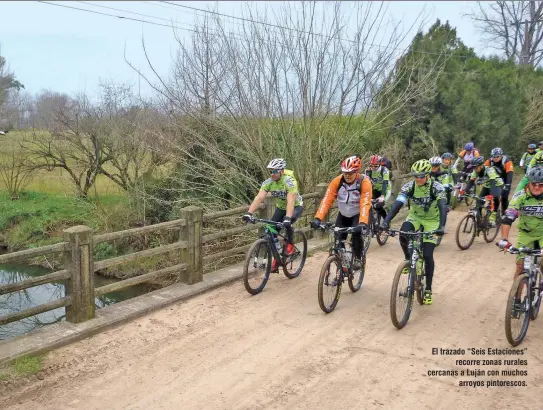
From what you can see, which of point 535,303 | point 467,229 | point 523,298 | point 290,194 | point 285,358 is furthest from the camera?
point 467,229

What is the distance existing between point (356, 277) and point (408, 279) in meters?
1.59

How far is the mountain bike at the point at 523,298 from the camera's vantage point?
528cm

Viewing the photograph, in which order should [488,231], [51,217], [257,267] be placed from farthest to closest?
[51,217] → [488,231] → [257,267]

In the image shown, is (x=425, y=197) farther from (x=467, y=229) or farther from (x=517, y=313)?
(x=467, y=229)

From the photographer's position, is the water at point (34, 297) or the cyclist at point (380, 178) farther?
the water at point (34, 297)

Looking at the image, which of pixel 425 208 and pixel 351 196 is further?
pixel 351 196

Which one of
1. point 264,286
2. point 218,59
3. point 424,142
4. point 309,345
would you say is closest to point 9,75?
point 218,59

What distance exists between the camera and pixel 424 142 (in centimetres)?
1873

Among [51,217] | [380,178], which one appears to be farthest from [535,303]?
[51,217]

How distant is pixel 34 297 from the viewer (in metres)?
15.6

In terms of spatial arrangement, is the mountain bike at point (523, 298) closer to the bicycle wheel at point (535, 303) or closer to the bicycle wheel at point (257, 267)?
the bicycle wheel at point (535, 303)

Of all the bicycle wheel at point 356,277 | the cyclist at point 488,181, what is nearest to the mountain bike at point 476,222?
the cyclist at point 488,181

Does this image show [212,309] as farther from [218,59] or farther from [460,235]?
[218,59]

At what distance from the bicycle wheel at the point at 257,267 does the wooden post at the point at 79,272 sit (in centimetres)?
215
